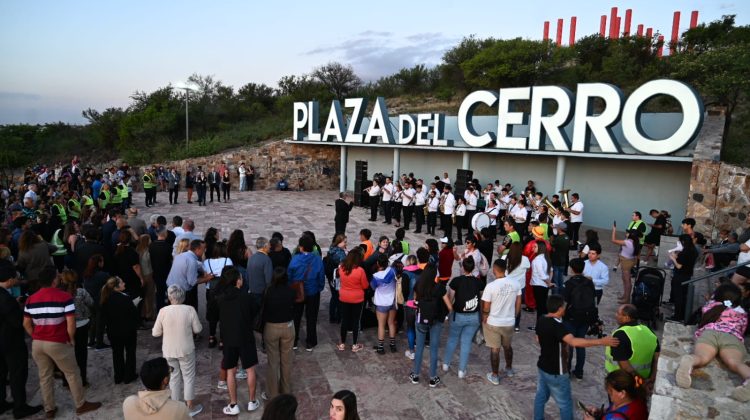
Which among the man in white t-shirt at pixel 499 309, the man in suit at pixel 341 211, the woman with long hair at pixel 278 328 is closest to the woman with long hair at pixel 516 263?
the man in white t-shirt at pixel 499 309

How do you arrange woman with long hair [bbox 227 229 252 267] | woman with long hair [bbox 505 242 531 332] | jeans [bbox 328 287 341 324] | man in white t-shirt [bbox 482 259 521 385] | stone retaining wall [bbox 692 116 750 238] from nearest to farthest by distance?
man in white t-shirt [bbox 482 259 521 385] < woman with long hair [bbox 505 242 531 332] < woman with long hair [bbox 227 229 252 267] < jeans [bbox 328 287 341 324] < stone retaining wall [bbox 692 116 750 238]

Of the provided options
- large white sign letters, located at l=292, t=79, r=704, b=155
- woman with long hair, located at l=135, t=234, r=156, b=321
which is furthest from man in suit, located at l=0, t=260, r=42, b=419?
large white sign letters, located at l=292, t=79, r=704, b=155

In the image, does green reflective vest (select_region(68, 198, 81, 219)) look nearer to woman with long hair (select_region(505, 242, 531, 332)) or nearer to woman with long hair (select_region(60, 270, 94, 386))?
woman with long hair (select_region(60, 270, 94, 386))

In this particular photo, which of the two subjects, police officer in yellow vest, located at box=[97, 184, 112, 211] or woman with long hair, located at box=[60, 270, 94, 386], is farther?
police officer in yellow vest, located at box=[97, 184, 112, 211]

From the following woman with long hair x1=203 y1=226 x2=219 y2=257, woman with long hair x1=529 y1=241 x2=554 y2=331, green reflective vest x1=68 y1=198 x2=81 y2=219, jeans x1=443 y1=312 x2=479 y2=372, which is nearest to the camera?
jeans x1=443 y1=312 x2=479 y2=372

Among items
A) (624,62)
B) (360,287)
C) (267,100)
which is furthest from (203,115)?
(360,287)

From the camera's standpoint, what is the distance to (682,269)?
718cm

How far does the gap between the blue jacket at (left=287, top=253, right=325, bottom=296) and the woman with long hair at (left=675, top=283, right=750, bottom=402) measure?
13.7 feet

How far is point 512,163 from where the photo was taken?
1692cm

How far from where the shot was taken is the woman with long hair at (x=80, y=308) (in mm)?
4945

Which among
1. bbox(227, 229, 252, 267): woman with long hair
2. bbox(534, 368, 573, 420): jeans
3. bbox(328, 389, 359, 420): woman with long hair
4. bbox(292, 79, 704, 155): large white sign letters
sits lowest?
bbox(534, 368, 573, 420): jeans

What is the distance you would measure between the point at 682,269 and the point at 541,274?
2.38m

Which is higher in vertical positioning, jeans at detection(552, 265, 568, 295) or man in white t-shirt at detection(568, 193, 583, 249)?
man in white t-shirt at detection(568, 193, 583, 249)

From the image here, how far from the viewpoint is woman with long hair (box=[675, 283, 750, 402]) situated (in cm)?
405
